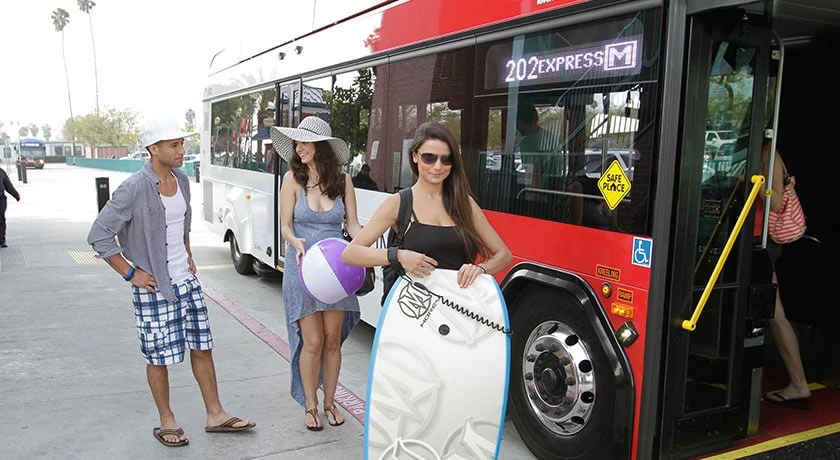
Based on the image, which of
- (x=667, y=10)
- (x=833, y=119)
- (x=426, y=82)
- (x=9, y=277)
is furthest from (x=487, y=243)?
(x=9, y=277)

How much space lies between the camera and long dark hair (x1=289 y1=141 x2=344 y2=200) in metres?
3.96

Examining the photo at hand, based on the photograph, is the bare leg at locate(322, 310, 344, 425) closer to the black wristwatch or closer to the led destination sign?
the black wristwatch

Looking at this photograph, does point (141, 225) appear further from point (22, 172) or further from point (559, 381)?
point (22, 172)

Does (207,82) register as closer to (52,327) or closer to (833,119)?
(52,327)

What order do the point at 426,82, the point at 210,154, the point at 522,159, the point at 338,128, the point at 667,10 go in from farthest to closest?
the point at 210,154
the point at 338,128
the point at 426,82
the point at 522,159
the point at 667,10

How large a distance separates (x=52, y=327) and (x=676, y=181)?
5.82 meters

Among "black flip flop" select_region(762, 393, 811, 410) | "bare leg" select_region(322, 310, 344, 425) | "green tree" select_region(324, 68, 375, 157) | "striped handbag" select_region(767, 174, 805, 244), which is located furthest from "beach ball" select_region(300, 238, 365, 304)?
"black flip flop" select_region(762, 393, 811, 410)

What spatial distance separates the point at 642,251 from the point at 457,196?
0.90 m

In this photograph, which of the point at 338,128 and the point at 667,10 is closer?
the point at 667,10

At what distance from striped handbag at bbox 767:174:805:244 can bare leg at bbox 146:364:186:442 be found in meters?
3.70

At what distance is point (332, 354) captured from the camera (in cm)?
413

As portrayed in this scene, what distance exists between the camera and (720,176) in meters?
3.15

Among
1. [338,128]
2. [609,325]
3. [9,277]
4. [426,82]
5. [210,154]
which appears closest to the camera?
[609,325]

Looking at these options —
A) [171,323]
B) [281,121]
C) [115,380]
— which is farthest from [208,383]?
[281,121]
